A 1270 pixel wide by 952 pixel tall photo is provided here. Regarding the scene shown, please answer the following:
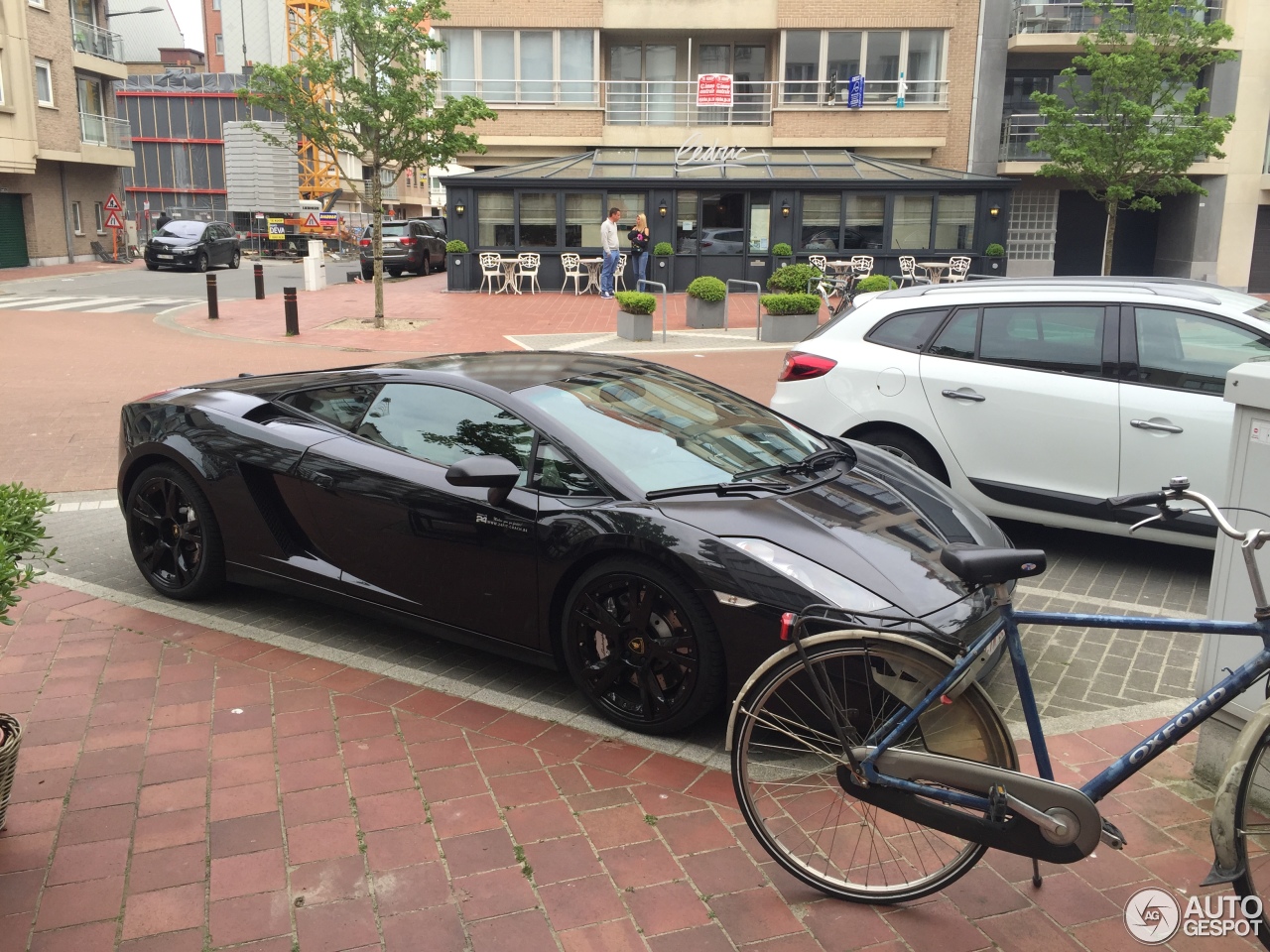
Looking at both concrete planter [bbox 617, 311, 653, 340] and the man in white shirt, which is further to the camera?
the man in white shirt

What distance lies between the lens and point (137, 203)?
208ft

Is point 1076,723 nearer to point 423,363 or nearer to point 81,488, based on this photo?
point 423,363

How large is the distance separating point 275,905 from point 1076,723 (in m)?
2.95

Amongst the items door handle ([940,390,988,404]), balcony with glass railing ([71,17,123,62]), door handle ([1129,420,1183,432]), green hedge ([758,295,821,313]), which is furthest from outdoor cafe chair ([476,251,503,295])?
balcony with glass railing ([71,17,123,62])

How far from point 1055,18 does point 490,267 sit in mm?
17928

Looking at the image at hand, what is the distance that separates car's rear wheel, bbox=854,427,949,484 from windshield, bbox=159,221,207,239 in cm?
3327

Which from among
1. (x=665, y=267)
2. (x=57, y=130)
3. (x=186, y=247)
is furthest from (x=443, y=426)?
(x=57, y=130)

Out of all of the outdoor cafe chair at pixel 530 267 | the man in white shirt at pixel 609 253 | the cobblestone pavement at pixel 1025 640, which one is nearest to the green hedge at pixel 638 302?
the man in white shirt at pixel 609 253

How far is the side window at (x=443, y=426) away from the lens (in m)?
4.55

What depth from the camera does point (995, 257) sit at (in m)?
26.8

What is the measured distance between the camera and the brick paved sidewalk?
9.75 ft

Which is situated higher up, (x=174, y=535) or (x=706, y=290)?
(x=706, y=290)

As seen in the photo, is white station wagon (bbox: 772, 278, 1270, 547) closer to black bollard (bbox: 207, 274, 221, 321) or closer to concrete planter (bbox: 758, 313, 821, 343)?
concrete planter (bbox: 758, 313, 821, 343)

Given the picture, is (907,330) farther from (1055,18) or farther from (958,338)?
(1055,18)
